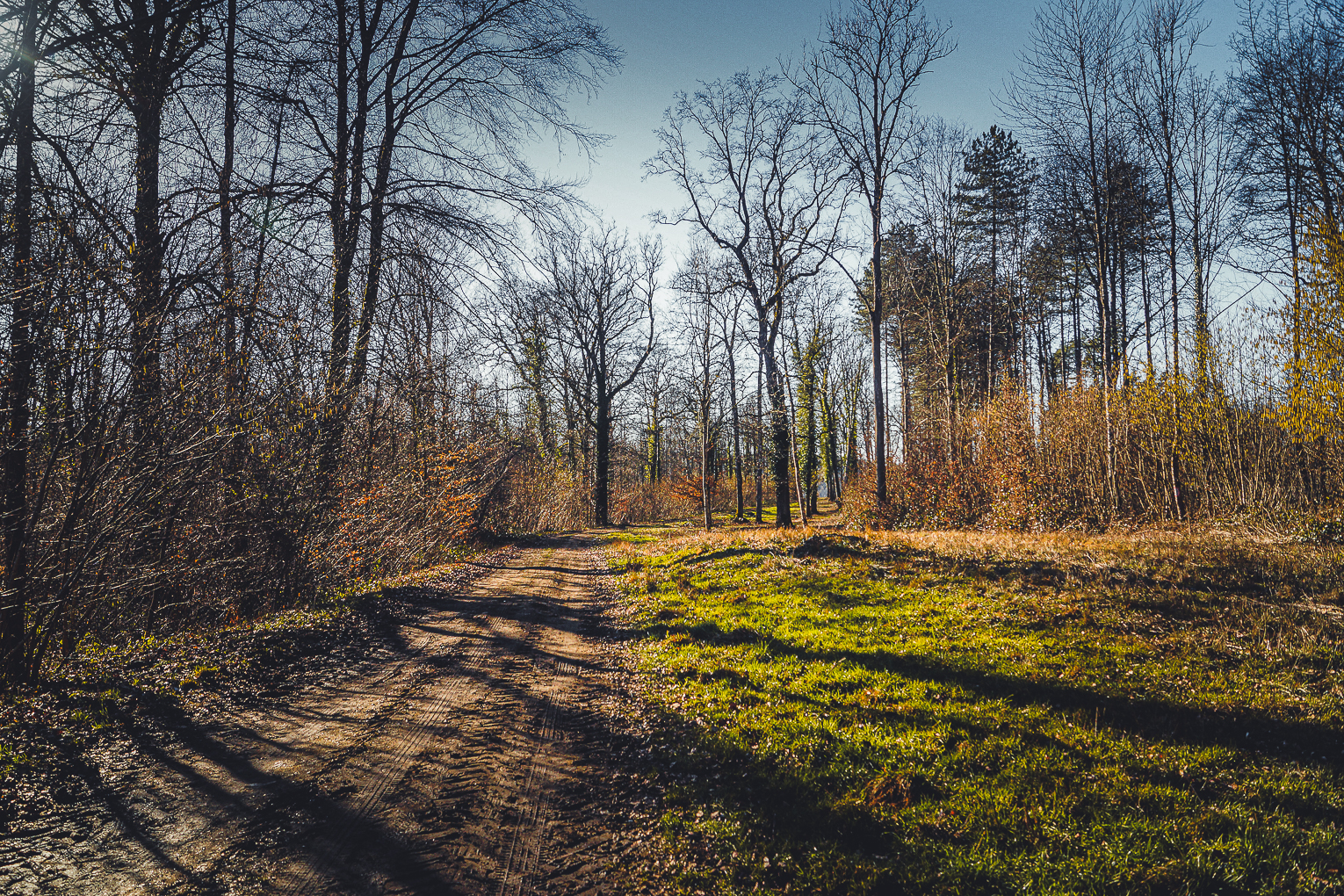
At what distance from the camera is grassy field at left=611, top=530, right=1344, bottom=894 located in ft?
10.8

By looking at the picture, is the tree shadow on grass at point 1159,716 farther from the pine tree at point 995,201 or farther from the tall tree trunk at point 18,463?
the pine tree at point 995,201

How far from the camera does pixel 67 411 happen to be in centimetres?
554

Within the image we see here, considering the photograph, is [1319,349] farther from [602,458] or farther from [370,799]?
[602,458]

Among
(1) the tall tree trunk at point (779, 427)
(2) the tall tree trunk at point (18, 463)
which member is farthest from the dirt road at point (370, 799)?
(1) the tall tree trunk at point (779, 427)

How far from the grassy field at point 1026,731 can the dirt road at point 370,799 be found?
747mm

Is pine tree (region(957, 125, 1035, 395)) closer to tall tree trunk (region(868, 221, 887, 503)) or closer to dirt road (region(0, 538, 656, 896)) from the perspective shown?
tall tree trunk (region(868, 221, 887, 503))

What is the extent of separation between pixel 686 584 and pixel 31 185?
11278 millimetres

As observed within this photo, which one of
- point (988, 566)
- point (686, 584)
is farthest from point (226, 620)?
point (988, 566)

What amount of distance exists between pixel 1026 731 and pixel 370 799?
5.37 metres

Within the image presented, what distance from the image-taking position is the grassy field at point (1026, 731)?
331 cm

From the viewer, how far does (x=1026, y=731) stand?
184 inches

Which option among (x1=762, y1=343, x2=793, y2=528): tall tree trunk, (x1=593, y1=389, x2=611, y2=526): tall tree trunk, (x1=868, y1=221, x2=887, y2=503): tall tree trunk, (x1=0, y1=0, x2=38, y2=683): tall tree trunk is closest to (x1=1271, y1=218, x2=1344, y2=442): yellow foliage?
(x1=868, y1=221, x2=887, y2=503): tall tree trunk

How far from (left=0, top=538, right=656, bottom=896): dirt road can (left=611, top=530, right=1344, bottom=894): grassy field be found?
75 cm

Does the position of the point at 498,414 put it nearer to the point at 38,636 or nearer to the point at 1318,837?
the point at 38,636
